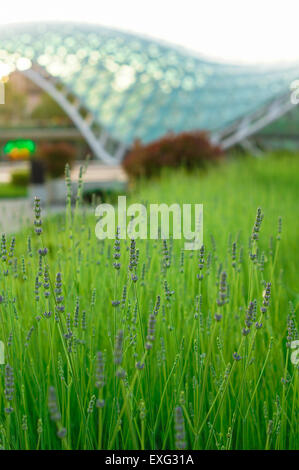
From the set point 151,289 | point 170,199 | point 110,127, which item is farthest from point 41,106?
point 151,289

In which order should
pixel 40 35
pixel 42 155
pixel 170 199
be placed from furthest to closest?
pixel 40 35 < pixel 42 155 < pixel 170 199

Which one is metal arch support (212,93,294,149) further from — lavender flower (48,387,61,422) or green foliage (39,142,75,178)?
lavender flower (48,387,61,422)

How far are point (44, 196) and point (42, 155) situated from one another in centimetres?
215

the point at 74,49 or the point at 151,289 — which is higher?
the point at 74,49

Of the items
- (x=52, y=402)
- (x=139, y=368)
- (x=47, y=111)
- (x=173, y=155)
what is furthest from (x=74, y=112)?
(x=47, y=111)

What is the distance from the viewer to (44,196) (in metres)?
9.79

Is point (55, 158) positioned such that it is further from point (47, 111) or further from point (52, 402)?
point (47, 111)

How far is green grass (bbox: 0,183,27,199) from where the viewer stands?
11.0 metres

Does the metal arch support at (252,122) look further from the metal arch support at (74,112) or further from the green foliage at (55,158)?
the green foliage at (55,158)

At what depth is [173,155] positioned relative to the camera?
883cm

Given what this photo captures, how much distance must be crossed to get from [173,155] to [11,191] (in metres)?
4.54

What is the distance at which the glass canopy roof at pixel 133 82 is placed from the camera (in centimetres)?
1838

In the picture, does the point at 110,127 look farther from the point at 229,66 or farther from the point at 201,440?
the point at 201,440

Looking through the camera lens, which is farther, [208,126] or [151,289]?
[208,126]
